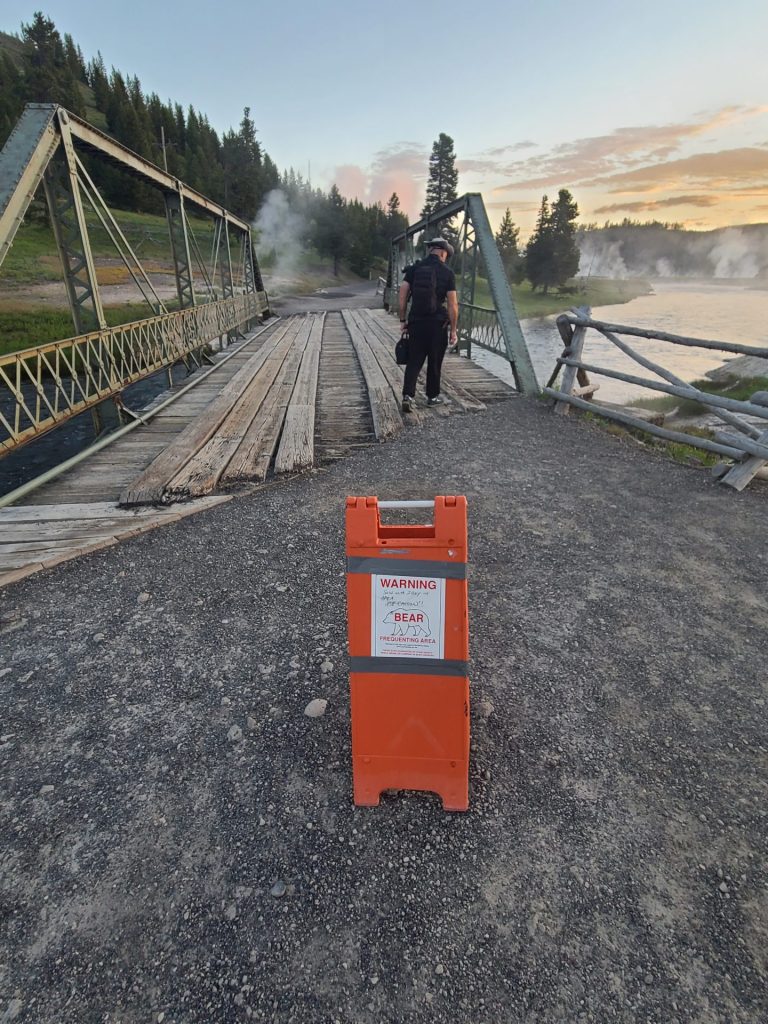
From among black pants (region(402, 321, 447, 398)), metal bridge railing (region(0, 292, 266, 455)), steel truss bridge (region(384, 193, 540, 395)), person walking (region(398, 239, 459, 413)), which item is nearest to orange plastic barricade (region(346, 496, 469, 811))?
metal bridge railing (region(0, 292, 266, 455))

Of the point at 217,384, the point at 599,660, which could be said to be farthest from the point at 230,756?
the point at 217,384

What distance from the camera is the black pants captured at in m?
7.95

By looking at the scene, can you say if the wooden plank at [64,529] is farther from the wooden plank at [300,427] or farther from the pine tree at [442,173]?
the pine tree at [442,173]

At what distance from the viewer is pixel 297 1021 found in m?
1.84

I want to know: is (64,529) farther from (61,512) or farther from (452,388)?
(452,388)

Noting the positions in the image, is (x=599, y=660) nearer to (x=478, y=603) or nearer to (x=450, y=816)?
(x=478, y=603)

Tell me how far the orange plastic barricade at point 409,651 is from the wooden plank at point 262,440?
14.2 feet

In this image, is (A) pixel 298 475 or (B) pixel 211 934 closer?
(B) pixel 211 934

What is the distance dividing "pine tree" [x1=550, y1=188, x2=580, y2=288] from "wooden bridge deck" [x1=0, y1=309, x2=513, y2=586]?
266ft

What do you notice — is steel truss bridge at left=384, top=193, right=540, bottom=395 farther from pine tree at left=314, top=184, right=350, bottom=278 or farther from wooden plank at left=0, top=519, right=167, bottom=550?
pine tree at left=314, top=184, right=350, bottom=278

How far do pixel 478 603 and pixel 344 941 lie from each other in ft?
8.25

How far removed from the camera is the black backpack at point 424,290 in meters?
7.49

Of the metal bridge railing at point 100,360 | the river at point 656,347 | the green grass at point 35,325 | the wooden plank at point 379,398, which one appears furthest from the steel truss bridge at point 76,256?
the green grass at point 35,325

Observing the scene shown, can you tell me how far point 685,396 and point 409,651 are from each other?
6.68 meters
